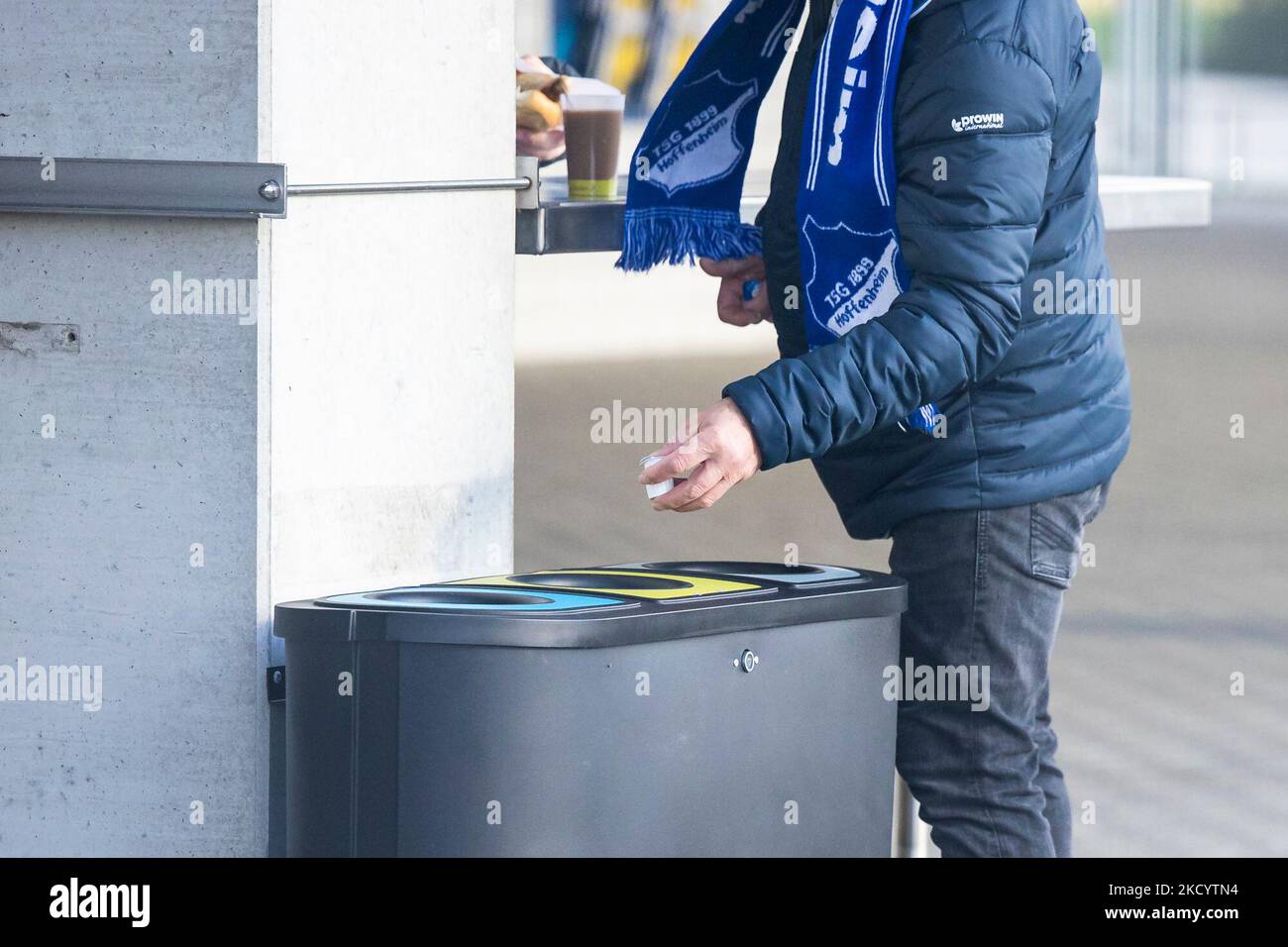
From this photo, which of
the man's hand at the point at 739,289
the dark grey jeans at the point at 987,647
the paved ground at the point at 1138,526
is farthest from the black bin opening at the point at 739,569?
the paved ground at the point at 1138,526

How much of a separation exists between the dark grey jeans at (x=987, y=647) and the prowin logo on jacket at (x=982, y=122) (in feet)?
1.57

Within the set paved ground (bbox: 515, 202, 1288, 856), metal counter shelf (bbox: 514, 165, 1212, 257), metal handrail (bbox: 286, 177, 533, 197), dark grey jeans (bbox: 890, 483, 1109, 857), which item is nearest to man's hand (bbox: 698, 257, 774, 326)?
metal counter shelf (bbox: 514, 165, 1212, 257)

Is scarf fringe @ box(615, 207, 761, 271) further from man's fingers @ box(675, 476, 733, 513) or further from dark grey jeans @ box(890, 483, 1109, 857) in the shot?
man's fingers @ box(675, 476, 733, 513)

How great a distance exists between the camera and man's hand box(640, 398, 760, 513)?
2008 millimetres

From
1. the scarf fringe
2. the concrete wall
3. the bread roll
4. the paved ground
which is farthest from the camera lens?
the paved ground

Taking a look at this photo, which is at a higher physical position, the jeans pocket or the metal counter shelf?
the metal counter shelf

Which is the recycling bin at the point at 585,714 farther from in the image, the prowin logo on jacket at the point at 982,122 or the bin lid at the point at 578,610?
the prowin logo on jacket at the point at 982,122

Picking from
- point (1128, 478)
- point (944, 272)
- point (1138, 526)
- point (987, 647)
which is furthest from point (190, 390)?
point (1128, 478)

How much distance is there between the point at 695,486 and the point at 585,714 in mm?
255

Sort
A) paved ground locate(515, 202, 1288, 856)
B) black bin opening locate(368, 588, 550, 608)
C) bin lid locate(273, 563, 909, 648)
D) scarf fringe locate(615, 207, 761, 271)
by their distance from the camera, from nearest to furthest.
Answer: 1. bin lid locate(273, 563, 909, 648)
2. black bin opening locate(368, 588, 550, 608)
3. scarf fringe locate(615, 207, 761, 271)
4. paved ground locate(515, 202, 1288, 856)

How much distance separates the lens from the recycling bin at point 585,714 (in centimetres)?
199

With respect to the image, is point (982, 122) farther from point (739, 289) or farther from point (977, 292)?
point (739, 289)

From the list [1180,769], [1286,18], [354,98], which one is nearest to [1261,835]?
[1180,769]

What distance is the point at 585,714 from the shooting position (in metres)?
2.00
